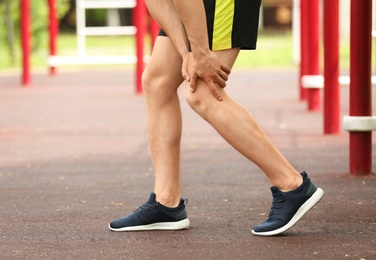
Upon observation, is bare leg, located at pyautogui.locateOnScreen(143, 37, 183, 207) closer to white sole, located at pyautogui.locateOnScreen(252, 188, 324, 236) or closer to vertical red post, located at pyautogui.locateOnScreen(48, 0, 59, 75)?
white sole, located at pyautogui.locateOnScreen(252, 188, 324, 236)

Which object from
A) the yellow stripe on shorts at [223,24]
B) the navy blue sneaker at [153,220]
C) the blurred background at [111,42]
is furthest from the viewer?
the blurred background at [111,42]

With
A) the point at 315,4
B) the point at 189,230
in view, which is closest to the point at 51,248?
the point at 189,230

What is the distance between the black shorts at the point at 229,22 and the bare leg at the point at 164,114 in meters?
0.20

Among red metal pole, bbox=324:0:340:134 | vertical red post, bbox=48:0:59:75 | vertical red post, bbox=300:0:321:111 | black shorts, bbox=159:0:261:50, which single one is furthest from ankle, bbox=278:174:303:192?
vertical red post, bbox=48:0:59:75

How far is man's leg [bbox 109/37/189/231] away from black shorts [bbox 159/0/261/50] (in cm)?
25

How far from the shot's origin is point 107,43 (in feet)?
105

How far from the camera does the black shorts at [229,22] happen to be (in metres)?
4.36

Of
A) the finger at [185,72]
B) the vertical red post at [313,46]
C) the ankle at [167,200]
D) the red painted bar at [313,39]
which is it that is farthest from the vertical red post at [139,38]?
the finger at [185,72]

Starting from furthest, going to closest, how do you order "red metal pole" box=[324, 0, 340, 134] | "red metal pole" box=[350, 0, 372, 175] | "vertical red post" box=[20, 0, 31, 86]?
"vertical red post" box=[20, 0, 31, 86]
"red metal pole" box=[324, 0, 340, 134]
"red metal pole" box=[350, 0, 372, 175]

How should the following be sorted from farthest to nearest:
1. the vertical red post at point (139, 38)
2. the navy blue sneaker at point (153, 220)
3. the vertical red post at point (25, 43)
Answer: the vertical red post at point (25, 43)
the vertical red post at point (139, 38)
the navy blue sneaker at point (153, 220)

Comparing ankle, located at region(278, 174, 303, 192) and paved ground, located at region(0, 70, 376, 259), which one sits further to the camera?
ankle, located at region(278, 174, 303, 192)

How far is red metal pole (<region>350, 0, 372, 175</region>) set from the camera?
6109 mm

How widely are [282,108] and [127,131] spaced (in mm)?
2540

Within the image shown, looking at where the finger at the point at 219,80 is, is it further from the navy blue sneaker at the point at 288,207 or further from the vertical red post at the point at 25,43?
the vertical red post at the point at 25,43
